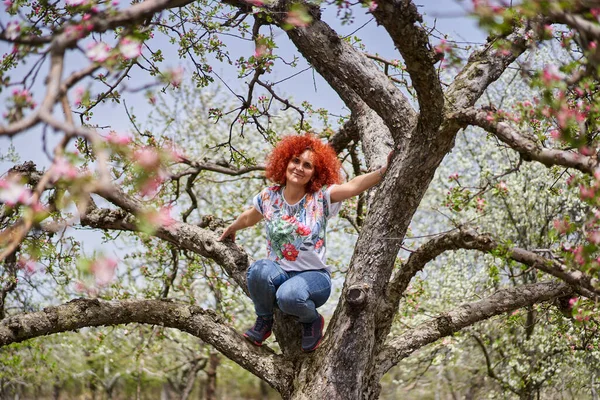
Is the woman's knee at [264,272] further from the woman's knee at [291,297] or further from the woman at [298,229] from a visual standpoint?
the woman's knee at [291,297]

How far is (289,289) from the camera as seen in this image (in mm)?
3480

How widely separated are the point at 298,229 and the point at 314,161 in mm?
445

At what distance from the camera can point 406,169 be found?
Result: 10.9 ft

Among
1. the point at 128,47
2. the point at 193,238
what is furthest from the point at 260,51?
the point at 128,47

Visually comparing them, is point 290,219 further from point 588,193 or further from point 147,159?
point 147,159

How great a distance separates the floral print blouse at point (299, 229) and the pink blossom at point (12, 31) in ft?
6.50

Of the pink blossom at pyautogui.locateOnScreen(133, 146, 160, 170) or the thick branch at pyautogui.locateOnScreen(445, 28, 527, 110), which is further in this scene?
the thick branch at pyautogui.locateOnScreen(445, 28, 527, 110)

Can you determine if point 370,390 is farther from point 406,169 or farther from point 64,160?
point 64,160

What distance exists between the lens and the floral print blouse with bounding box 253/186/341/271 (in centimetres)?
367

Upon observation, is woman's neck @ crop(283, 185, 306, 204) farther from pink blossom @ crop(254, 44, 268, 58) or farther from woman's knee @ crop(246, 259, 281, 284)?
pink blossom @ crop(254, 44, 268, 58)

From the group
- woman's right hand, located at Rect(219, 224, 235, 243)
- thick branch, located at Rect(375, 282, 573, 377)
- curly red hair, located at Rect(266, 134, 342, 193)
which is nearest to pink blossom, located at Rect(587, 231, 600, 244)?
thick branch, located at Rect(375, 282, 573, 377)

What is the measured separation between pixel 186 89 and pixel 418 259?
36.4 feet

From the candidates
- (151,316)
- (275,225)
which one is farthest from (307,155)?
(151,316)

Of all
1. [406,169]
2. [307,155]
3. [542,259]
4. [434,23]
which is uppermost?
[434,23]
